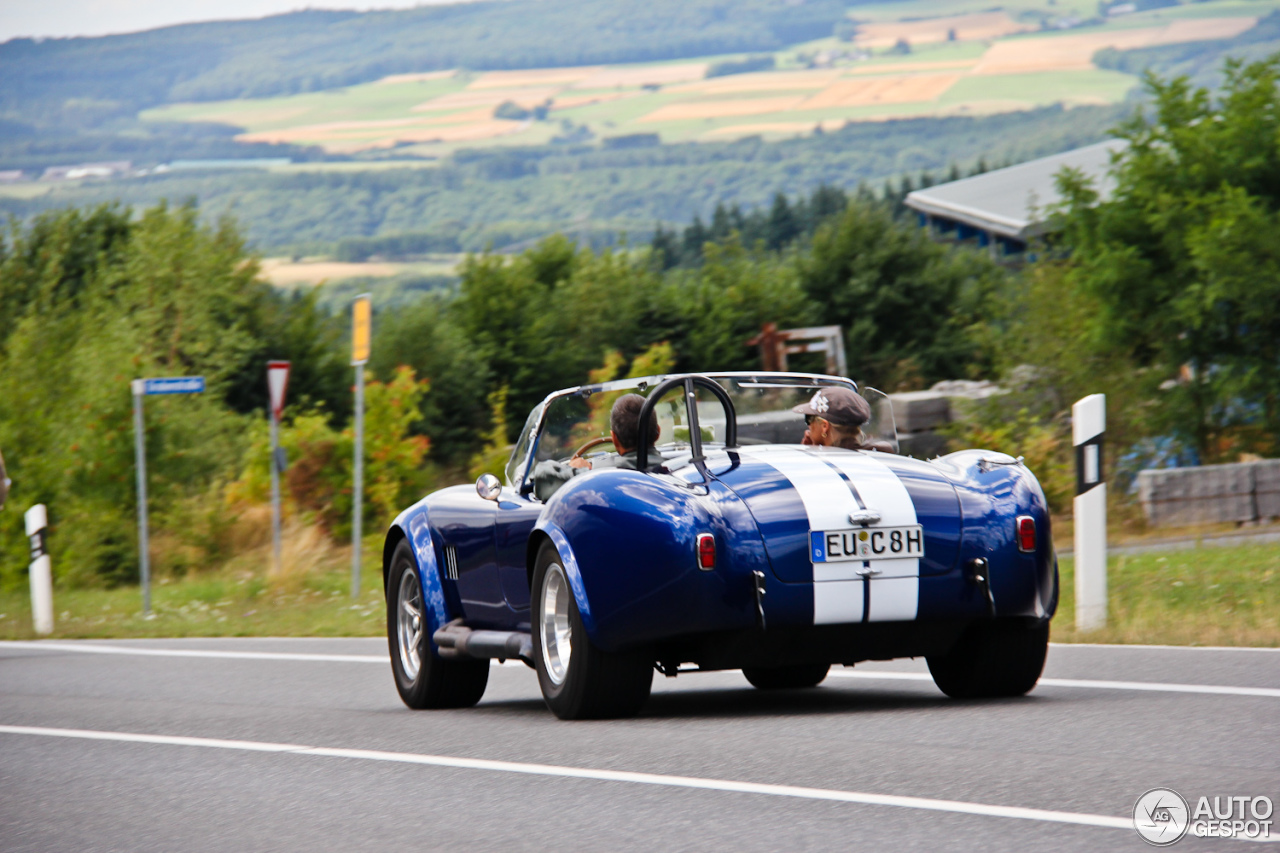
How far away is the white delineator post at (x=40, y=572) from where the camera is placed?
18766 millimetres

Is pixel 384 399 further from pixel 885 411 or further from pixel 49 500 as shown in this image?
pixel 885 411

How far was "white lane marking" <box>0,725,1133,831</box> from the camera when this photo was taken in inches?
183

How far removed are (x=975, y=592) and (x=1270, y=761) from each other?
156cm

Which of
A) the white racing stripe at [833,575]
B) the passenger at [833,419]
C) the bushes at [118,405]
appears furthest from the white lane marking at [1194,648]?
the bushes at [118,405]

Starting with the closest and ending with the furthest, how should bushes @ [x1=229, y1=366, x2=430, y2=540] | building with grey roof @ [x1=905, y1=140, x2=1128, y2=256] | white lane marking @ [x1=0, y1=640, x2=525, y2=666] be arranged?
white lane marking @ [x1=0, y1=640, x2=525, y2=666] → bushes @ [x1=229, y1=366, x2=430, y2=540] → building with grey roof @ [x1=905, y1=140, x2=1128, y2=256]

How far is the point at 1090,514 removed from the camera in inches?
403

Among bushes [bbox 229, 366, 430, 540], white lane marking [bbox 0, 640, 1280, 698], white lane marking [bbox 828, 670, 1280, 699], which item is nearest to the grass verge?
white lane marking [bbox 0, 640, 1280, 698]

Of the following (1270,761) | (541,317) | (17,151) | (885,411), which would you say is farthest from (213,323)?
(17,151)

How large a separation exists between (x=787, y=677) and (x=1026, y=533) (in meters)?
2.20

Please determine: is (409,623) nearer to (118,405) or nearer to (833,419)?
(833,419)

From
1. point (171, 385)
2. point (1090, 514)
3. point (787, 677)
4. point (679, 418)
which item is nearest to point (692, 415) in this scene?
point (679, 418)
